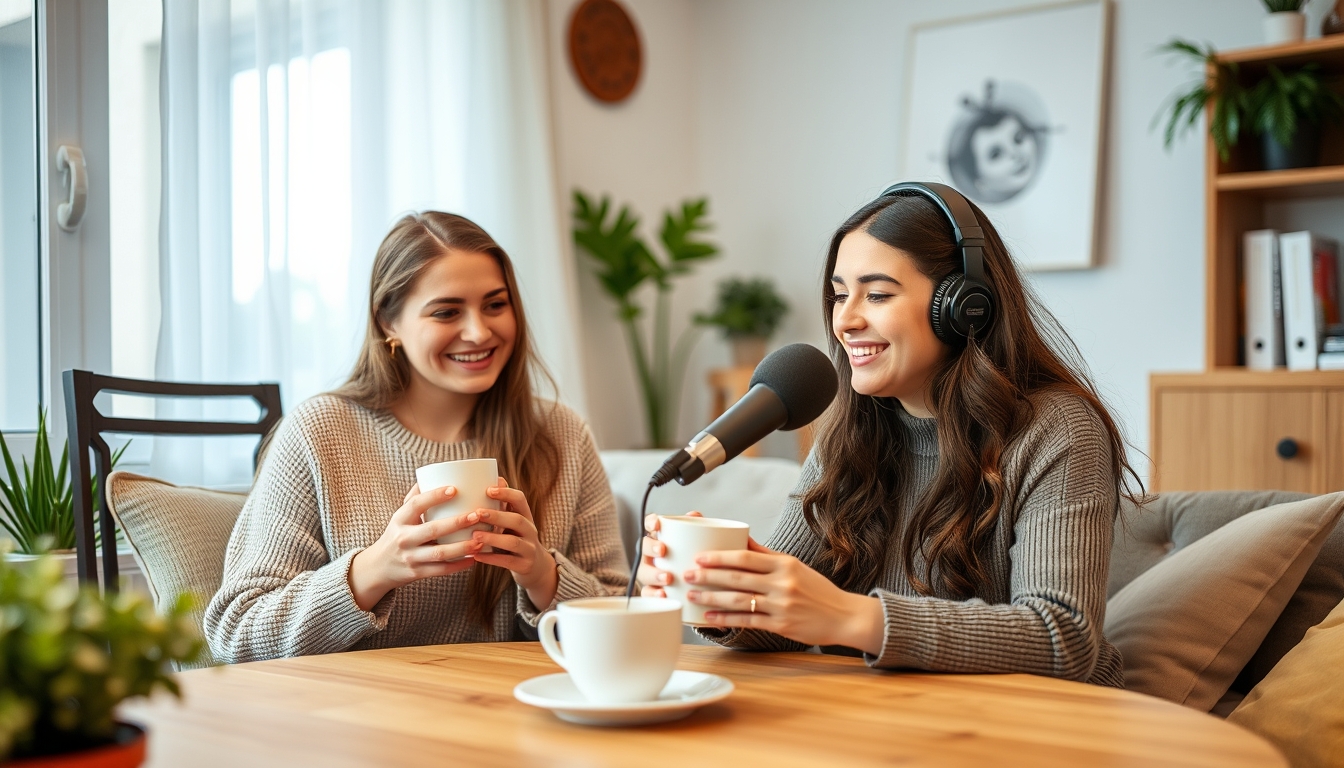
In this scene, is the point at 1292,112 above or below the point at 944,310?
above

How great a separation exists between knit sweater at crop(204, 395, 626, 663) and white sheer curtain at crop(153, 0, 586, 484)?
96cm

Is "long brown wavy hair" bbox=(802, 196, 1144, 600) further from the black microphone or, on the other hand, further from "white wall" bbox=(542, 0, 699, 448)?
"white wall" bbox=(542, 0, 699, 448)

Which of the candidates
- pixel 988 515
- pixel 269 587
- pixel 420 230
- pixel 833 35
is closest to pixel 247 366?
pixel 420 230

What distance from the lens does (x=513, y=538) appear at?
131cm

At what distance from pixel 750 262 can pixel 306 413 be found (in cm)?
268

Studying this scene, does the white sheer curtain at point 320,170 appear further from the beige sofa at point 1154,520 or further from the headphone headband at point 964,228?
the headphone headband at point 964,228

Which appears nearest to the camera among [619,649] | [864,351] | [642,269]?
[619,649]

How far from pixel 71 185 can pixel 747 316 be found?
2139 millimetres

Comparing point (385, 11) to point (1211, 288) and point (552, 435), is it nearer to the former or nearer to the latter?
point (552, 435)

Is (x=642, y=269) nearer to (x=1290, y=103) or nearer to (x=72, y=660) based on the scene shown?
(x=1290, y=103)

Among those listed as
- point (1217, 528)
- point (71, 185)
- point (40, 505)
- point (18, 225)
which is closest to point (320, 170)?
point (71, 185)

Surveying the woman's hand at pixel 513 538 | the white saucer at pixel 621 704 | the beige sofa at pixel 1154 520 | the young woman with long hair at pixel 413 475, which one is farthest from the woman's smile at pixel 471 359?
the white saucer at pixel 621 704

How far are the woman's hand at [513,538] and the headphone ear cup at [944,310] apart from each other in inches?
21.4

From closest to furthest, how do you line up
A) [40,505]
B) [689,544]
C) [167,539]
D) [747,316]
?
[689,544] < [167,539] < [40,505] < [747,316]
